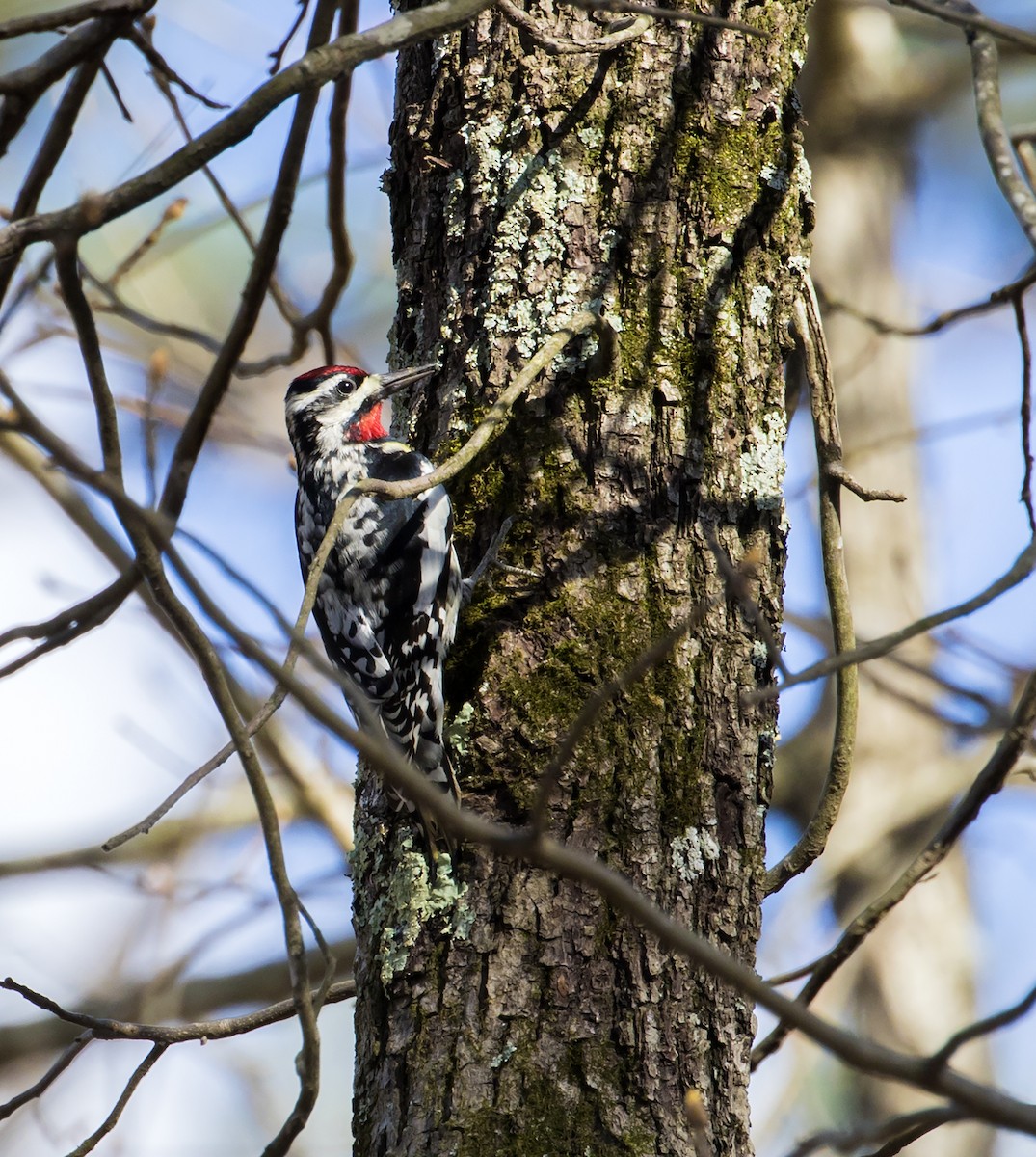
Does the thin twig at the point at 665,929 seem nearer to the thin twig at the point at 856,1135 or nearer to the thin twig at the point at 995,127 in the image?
the thin twig at the point at 856,1135

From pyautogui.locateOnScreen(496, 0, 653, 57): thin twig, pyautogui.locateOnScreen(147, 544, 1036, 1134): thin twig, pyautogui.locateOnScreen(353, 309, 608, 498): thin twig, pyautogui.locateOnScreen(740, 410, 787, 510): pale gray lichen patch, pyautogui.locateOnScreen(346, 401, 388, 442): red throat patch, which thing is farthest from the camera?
pyautogui.locateOnScreen(346, 401, 388, 442): red throat patch

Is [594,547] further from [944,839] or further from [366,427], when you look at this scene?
[366,427]

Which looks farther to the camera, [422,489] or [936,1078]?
[422,489]

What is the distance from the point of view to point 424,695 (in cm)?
331

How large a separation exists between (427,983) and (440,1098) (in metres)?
0.23

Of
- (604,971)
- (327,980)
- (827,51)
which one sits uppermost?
(827,51)

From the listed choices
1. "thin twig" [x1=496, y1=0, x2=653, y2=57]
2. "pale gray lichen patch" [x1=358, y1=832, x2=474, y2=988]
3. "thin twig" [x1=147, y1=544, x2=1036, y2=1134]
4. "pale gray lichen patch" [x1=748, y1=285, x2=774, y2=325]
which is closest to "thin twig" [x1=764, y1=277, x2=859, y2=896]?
"pale gray lichen patch" [x1=748, y1=285, x2=774, y2=325]

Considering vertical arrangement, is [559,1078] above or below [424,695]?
below

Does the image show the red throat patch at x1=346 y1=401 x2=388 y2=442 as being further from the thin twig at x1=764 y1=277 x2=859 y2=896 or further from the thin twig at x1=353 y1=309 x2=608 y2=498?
the thin twig at x1=764 y1=277 x2=859 y2=896

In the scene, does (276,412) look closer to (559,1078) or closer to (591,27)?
(591,27)

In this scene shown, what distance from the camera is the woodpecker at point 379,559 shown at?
331 centimetres

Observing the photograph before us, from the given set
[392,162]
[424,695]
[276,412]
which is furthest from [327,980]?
[276,412]

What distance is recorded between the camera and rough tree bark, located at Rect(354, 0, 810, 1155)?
251 centimetres

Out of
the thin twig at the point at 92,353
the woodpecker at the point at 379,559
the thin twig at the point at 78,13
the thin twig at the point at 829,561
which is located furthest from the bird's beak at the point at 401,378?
the thin twig at the point at 92,353
